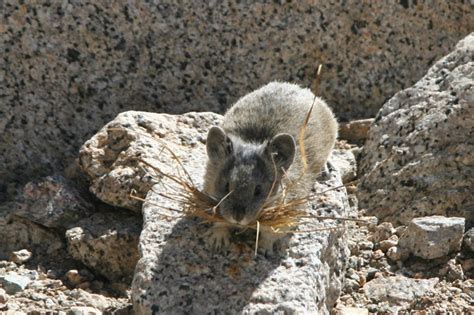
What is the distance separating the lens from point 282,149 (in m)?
6.35

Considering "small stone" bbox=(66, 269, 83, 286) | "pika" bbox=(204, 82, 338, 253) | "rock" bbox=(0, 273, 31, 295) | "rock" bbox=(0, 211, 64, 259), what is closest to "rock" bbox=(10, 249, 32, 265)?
"rock" bbox=(0, 211, 64, 259)

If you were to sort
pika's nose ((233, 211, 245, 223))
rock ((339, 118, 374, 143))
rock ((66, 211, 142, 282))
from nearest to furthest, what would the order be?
1. pika's nose ((233, 211, 245, 223))
2. rock ((66, 211, 142, 282))
3. rock ((339, 118, 374, 143))

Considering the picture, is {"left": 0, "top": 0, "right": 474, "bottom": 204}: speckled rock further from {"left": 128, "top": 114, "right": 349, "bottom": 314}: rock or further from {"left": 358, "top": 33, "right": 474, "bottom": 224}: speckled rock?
{"left": 128, "top": 114, "right": 349, "bottom": 314}: rock

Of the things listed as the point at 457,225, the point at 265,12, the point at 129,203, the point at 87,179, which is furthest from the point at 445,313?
the point at 265,12

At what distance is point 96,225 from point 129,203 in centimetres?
36

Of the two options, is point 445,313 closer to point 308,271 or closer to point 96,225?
point 308,271

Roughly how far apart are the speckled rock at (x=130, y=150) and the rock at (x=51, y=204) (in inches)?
8.3

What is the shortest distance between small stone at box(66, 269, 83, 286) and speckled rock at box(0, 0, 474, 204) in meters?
1.31

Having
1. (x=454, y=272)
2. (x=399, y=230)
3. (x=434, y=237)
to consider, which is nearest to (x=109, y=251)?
(x=399, y=230)

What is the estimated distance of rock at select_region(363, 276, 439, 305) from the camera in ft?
19.9

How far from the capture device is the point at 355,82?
852 cm

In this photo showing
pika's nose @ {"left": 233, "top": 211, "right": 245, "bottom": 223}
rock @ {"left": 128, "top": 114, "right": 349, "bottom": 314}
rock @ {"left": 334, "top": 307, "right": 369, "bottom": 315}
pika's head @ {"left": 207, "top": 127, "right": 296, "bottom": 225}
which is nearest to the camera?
rock @ {"left": 128, "top": 114, "right": 349, "bottom": 314}

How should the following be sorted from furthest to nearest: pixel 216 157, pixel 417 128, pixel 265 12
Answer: pixel 265 12, pixel 417 128, pixel 216 157

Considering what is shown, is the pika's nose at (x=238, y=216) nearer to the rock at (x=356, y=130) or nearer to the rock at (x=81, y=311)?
the rock at (x=81, y=311)
